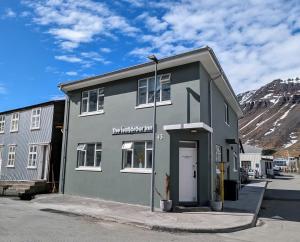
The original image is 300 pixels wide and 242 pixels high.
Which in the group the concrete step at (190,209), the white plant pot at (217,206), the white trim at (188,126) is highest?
the white trim at (188,126)

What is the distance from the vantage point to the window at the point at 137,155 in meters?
14.8

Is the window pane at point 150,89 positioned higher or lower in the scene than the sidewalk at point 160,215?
higher

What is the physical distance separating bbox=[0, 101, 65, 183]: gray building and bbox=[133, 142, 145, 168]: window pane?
6956mm

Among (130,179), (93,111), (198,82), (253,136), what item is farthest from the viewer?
(253,136)

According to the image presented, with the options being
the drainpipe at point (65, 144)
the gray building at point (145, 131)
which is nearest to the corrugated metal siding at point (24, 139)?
the drainpipe at point (65, 144)

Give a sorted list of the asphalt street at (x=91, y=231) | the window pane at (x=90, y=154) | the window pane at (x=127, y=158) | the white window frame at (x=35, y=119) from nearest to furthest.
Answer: the asphalt street at (x=91, y=231), the window pane at (x=127, y=158), the window pane at (x=90, y=154), the white window frame at (x=35, y=119)

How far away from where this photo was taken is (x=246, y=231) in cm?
1018

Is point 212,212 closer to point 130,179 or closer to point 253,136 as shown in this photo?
point 130,179

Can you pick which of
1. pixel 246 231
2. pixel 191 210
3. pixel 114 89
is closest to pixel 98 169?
pixel 114 89

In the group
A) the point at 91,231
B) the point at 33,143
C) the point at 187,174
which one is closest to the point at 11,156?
the point at 33,143

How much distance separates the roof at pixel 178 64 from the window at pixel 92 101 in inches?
18.5

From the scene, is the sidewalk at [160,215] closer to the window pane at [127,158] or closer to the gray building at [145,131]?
the gray building at [145,131]

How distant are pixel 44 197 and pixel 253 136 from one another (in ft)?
476

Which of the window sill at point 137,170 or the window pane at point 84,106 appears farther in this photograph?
the window pane at point 84,106
